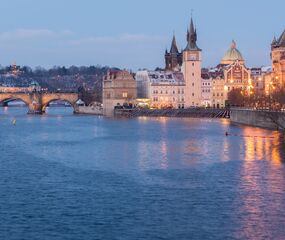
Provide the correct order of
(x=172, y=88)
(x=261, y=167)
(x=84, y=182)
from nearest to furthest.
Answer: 1. (x=84, y=182)
2. (x=261, y=167)
3. (x=172, y=88)

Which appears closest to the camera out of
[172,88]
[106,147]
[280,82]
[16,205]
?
[16,205]

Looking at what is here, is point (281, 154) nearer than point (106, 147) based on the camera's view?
Yes

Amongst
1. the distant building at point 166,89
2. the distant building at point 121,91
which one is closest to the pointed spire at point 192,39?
the distant building at point 166,89

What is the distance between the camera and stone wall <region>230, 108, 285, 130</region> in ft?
202

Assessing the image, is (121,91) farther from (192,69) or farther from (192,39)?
(192,39)

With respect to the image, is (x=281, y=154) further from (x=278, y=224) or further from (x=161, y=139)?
(x=278, y=224)

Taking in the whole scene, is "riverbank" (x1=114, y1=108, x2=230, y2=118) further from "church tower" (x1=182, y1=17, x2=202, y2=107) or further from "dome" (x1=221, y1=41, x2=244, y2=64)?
"dome" (x1=221, y1=41, x2=244, y2=64)

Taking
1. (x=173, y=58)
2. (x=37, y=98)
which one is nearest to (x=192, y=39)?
(x=173, y=58)

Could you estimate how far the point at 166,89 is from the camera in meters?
119

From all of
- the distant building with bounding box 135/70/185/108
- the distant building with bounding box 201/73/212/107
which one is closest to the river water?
the distant building with bounding box 135/70/185/108

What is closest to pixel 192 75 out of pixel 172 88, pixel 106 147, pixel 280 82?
pixel 172 88

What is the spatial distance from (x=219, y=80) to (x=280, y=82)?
1912 centimetres

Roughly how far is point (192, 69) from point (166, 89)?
16.8ft

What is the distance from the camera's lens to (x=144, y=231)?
21.6 meters
